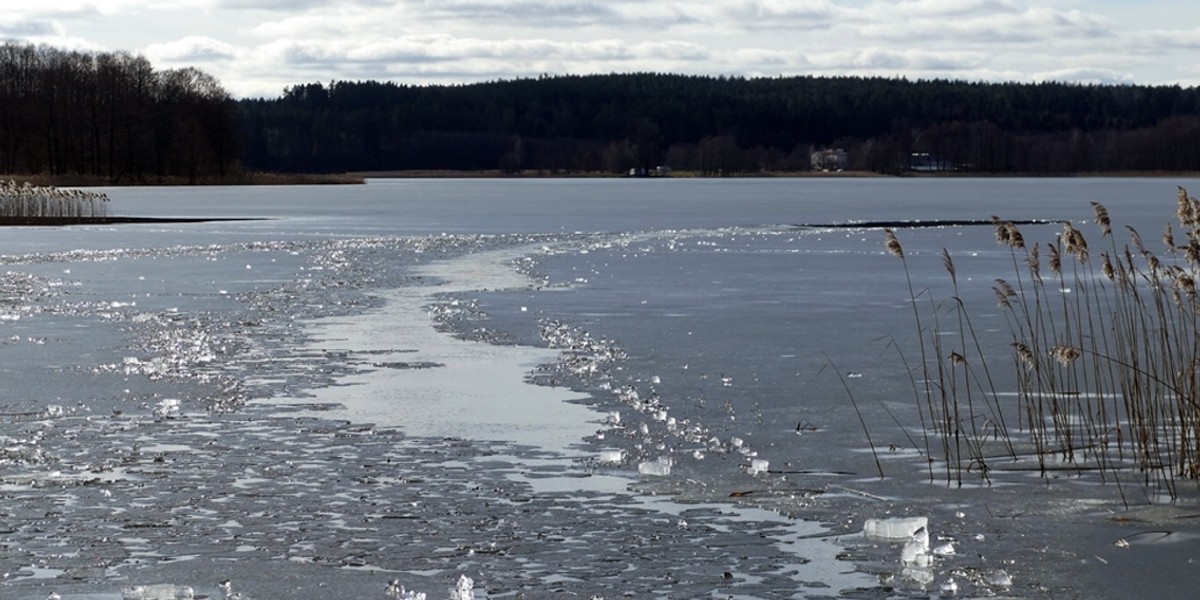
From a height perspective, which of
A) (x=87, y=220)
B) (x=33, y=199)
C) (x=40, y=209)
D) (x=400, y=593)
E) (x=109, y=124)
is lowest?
(x=87, y=220)

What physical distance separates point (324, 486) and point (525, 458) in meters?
1.39

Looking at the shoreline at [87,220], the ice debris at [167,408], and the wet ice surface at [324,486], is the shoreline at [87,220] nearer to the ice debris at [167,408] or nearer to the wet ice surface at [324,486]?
the wet ice surface at [324,486]

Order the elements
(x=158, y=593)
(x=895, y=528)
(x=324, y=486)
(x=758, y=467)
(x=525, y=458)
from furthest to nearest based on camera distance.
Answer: (x=525, y=458), (x=758, y=467), (x=324, y=486), (x=895, y=528), (x=158, y=593)

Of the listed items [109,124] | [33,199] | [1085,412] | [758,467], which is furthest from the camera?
[109,124]

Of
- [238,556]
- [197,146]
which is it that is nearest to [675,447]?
[238,556]

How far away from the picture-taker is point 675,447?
1003 centimetres

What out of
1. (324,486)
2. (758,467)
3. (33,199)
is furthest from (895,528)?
(33,199)

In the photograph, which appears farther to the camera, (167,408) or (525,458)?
(167,408)

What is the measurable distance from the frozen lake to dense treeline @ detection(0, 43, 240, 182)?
10225 centimetres

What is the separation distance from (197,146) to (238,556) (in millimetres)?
118035

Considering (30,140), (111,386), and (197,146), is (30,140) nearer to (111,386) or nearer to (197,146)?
(197,146)

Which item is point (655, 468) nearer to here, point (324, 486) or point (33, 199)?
point (324, 486)

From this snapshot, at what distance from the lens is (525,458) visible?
9625mm

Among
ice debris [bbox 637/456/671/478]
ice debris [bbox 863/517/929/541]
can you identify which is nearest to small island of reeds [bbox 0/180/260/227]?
ice debris [bbox 637/456/671/478]
